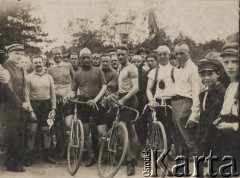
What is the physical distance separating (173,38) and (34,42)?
1.97m

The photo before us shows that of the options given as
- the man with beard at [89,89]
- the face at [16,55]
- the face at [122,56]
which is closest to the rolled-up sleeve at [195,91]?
the face at [122,56]

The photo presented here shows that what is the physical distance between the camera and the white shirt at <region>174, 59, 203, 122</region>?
5.70 m

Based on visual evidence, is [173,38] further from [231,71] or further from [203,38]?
[231,71]

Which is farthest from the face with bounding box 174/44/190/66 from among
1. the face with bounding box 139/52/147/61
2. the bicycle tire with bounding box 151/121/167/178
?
the bicycle tire with bounding box 151/121/167/178

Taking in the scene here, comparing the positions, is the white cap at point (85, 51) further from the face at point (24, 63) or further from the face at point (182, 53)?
the face at point (182, 53)

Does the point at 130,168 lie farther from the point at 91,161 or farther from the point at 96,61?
the point at 96,61

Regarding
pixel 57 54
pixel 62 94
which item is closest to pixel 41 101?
pixel 62 94

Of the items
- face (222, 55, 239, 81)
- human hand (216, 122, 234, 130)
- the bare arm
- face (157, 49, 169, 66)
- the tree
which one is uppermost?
the tree

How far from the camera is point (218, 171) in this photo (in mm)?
5703

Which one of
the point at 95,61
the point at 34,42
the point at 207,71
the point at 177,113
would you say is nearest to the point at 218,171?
the point at 177,113

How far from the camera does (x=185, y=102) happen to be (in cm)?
571

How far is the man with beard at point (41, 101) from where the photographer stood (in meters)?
6.01

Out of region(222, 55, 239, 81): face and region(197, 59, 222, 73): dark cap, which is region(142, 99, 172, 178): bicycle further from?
region(222, 55, 239, 81): face

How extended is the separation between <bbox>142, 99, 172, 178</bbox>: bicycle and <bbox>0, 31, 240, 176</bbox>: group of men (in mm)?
68
